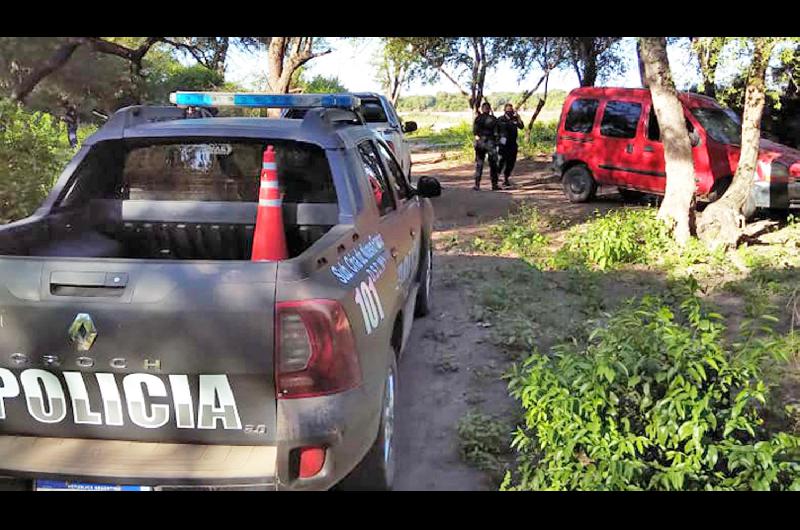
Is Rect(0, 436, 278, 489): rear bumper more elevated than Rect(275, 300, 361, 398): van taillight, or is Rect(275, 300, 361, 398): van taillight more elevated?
Rect(275, 300, 361, 398): van taillight

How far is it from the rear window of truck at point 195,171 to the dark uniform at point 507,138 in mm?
10447

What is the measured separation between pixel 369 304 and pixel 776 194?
30.0 ft

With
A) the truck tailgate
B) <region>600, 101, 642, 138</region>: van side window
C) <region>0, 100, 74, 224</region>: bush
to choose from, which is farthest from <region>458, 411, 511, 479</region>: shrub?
<region>600, 101, 642, 138</region>: van side window

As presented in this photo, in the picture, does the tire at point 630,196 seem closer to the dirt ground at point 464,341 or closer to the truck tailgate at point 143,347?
the dirt ground at point 464,341

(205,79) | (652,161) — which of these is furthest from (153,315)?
(205,79)

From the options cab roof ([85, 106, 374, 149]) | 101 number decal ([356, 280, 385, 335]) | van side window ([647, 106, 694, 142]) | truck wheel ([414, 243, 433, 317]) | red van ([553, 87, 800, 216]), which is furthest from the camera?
van side window ([647, 106, 694, 142])

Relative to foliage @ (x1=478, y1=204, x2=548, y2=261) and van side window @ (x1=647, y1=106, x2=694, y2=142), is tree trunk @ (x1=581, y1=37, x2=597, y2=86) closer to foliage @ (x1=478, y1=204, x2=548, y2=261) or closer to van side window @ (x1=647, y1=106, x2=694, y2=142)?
van side window @ (x1=647, y1=106, x2=694, y2=142)

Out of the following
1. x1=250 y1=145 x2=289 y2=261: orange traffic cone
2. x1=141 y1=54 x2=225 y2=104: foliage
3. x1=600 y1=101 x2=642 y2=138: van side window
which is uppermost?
x1=141 y1=54 x2=225 y2=104: foliage

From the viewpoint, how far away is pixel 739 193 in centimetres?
872

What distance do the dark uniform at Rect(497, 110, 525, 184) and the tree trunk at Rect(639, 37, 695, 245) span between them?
17.4ft

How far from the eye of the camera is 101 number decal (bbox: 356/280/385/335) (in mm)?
2916

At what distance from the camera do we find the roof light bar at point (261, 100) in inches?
162

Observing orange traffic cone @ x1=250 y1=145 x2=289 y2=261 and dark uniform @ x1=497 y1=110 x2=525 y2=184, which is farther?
dark uniform @ x1=497 y1=110 x2=525 y2=184

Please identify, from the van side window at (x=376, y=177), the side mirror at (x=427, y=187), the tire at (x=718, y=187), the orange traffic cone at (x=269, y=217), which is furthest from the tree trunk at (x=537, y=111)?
the orange traffic cone at (x=269, y=217)
